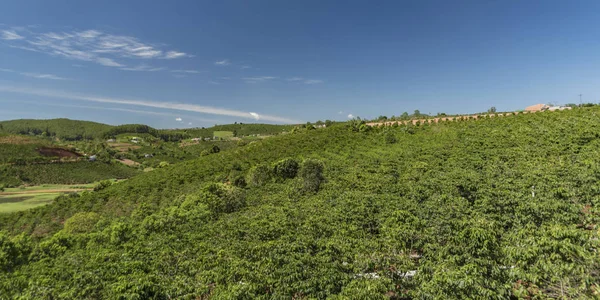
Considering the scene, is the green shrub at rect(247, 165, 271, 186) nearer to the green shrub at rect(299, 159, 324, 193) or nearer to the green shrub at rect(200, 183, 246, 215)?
the green shrub at rect(299, 159, 324, 193)

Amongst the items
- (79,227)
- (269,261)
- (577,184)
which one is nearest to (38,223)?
(79,227)

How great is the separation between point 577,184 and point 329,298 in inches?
911

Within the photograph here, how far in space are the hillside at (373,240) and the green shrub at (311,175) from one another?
11.6 inches

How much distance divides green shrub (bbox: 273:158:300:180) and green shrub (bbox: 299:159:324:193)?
5114 millimetres

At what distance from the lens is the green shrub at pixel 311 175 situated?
127 feet

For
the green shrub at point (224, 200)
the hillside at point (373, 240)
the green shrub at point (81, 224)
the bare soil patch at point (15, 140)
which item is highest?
the bare soil patch at point (15, 140)

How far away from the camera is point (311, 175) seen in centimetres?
Result: 4081

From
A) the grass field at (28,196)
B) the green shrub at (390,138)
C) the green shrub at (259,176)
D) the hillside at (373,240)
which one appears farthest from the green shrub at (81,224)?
the green shrub at (390,138)

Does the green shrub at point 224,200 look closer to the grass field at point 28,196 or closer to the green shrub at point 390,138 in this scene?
the green shrub at point 390,138

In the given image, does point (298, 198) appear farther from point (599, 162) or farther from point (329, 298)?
point (599, 162)

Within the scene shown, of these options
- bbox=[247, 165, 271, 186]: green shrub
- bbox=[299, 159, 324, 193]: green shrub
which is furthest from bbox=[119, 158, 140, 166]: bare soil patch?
bbox=[299, 159, 324, 193]: green shrub

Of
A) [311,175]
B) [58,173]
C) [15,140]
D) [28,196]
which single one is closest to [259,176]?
[311,175]

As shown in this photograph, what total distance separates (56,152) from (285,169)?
128879 mm

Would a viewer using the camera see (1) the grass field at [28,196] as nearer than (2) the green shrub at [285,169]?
No
